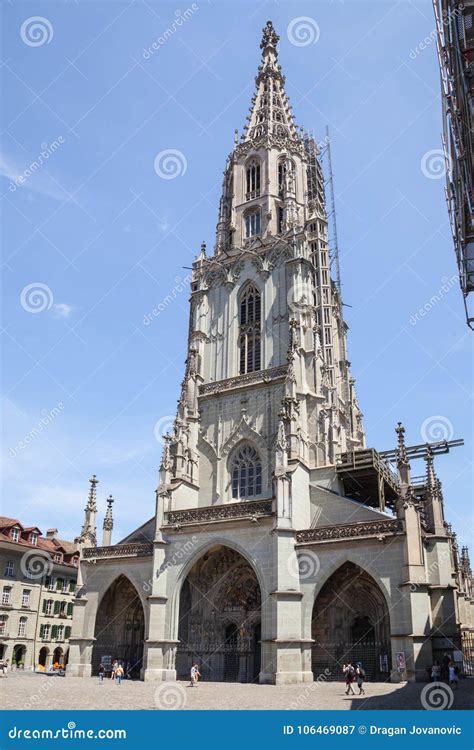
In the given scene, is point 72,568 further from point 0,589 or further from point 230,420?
point 230,420

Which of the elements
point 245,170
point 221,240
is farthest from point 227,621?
point 245,170

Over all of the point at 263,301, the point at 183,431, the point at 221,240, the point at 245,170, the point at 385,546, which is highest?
the point at 245,170

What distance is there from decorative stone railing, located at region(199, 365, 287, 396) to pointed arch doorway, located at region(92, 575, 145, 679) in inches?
483

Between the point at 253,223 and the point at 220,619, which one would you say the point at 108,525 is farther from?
Result: the point at 253,223

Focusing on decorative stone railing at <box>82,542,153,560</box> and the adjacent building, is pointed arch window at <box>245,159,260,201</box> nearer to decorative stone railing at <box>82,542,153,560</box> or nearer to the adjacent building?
decorative stone railing at <box>82,542,153,560</box>

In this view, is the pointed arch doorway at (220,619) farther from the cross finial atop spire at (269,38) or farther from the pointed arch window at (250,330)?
the cross finial atop spire at (269,38)

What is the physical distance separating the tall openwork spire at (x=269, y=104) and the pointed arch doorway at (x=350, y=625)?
3520 cm

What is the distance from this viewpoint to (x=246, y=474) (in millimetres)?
34969

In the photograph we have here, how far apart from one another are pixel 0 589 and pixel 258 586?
819 inches

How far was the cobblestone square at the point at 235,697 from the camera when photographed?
16.6 meters

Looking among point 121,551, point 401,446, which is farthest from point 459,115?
point 121,551

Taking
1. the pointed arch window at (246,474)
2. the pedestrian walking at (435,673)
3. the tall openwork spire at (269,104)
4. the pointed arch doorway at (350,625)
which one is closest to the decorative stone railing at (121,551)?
the pointed arch window at (246,474)

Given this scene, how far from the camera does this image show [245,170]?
159ft

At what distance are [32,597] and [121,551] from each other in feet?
52.8
